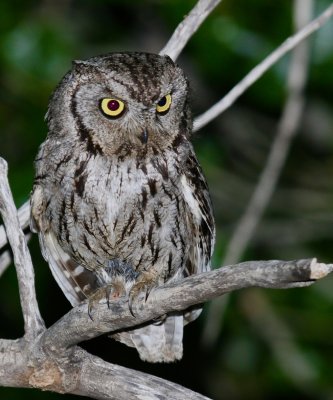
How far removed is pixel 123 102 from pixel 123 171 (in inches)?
10.5

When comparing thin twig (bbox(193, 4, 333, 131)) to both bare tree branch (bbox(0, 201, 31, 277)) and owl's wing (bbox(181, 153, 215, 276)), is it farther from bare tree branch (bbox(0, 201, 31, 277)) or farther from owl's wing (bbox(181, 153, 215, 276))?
bare tree branch (bbox(0, 201, 31, 277))

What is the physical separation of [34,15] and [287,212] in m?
1.90

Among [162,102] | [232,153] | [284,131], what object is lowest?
[162,102]

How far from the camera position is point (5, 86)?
5273mm

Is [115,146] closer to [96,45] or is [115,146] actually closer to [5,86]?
[5,86]

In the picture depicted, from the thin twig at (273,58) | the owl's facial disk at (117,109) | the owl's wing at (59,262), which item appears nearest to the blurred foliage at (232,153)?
the owl's wing at (59,262)

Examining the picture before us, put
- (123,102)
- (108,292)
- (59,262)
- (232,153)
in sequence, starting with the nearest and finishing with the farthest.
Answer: (123,102), (108,292), (59,262), (232,153)

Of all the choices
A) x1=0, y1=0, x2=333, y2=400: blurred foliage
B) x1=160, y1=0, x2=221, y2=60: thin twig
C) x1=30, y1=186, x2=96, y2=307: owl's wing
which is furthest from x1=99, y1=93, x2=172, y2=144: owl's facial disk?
x1=0, y1=0, x2=333, y2=400: blurred foliage

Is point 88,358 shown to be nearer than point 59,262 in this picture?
Yes

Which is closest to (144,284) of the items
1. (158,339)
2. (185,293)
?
(158,339)

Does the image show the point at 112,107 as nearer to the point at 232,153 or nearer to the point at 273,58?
the point at 273,58

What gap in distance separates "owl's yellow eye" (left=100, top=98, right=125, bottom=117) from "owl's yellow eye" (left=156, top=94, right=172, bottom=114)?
0.47ft

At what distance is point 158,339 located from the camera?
4.16 meters

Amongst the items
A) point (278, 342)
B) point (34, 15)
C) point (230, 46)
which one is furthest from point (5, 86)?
point (278, 342)
